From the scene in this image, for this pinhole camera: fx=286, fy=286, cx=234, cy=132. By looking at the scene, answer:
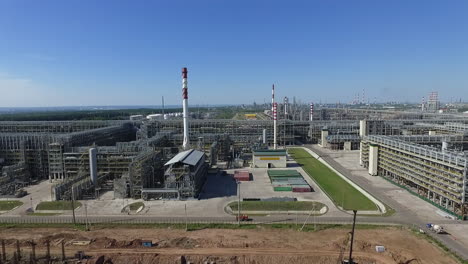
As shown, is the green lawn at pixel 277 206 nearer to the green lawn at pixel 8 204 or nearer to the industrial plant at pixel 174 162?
the industrial plant at pixel 174 162

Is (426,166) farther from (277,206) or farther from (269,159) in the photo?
(269,159)

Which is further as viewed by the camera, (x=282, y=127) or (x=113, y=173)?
(x=282, y=127)

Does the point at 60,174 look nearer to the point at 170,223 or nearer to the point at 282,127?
the point at 170,223

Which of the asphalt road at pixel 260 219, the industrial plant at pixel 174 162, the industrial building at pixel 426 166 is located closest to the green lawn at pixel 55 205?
the industrial plant at pixel 174 162

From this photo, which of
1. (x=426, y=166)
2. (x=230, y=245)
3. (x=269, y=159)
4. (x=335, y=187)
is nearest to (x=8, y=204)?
(x=230, y=245)

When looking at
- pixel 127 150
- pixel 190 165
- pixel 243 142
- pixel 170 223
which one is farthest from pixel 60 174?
pixel 243 142
